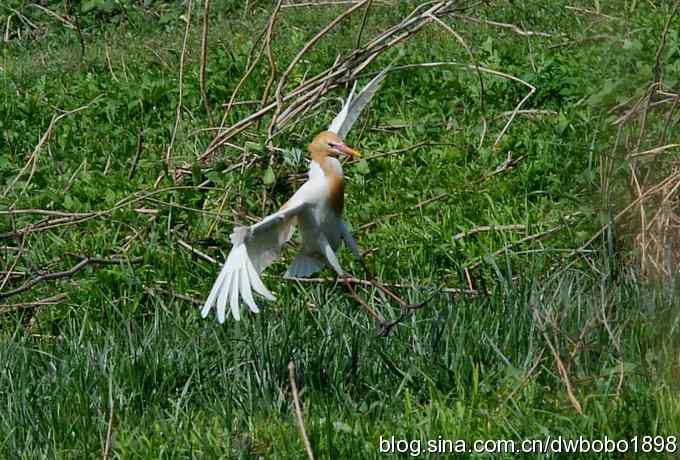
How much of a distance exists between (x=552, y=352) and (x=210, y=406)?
1.03 meters

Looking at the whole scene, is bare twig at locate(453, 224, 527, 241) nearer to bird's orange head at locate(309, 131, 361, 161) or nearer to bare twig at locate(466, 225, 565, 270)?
bare twig at locate(466, 225, 565, 270)

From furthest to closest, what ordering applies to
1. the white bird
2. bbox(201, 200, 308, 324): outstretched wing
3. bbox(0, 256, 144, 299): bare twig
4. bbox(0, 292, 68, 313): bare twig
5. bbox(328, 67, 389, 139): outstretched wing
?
bbox(0, 292, 68, 313): bare twig
bbox(0, 256, 144, 299): bare twig
bbox(328, 67, 389, 139): outstretched wing
the white bird
bbox(201, 200, 308, 324): outstretched wing

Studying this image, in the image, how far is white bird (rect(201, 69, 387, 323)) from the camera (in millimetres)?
4492

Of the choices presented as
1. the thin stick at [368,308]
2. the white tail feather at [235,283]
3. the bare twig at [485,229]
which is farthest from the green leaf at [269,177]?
the white tail feather at [235,283]

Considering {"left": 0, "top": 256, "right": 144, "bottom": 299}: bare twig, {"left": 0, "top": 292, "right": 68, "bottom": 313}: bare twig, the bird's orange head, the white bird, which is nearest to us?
the white bird

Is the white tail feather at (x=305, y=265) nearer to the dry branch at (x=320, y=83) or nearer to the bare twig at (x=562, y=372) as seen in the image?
the bare twig at (x=562, y=372)

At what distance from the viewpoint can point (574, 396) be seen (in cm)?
414

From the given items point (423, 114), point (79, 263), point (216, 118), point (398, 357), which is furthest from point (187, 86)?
point (398, 357)

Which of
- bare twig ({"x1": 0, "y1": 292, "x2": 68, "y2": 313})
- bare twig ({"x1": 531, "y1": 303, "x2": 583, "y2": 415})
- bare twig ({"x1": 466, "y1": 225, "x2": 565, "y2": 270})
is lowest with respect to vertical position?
bare twig ({"x1": 531, "y1": 303, "x2": 583, "y2": 415})

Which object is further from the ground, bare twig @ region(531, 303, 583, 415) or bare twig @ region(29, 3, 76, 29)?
bare twig @ region(29, 3, 76, 29)

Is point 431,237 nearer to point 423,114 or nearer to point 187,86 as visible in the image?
point 423,114

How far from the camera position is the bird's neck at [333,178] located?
16.1 feet

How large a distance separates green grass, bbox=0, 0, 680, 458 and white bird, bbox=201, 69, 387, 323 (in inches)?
8.8

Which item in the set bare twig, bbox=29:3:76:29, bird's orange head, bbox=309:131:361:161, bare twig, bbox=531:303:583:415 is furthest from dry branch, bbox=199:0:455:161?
bare twig, bbox=29:3:76:29
